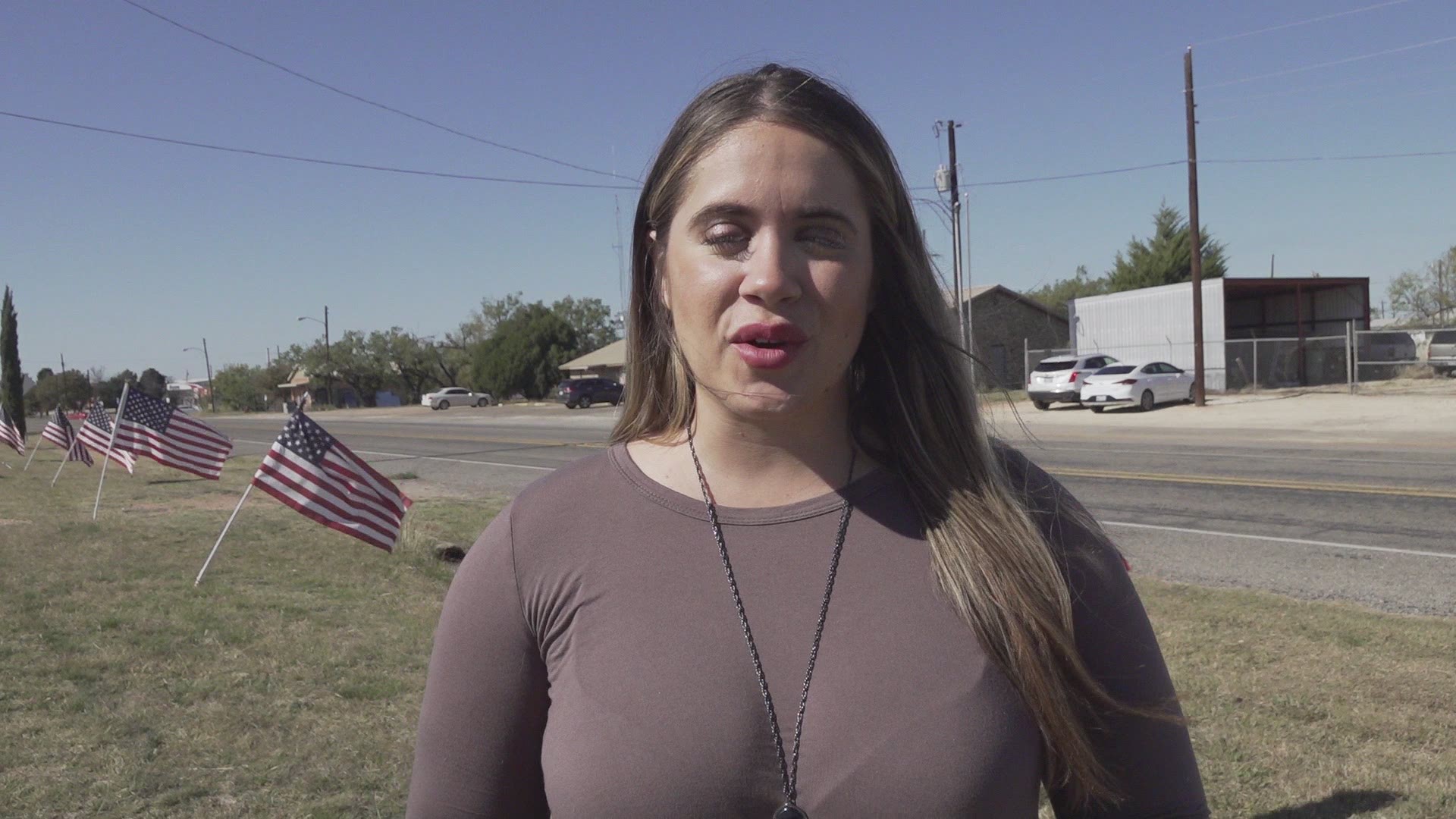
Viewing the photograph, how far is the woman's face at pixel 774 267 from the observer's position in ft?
4.98

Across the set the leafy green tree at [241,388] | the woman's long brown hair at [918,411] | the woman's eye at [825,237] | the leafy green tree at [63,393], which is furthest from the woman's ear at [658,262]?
the leafy green tree at [63,393]

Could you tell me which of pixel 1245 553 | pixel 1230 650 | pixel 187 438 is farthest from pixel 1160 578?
pixel 187 438

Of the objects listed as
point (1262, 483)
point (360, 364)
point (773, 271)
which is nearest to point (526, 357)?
point (360, 364)

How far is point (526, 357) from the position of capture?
236 ft

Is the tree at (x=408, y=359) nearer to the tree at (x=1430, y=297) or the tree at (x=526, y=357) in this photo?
the tree at (x=526, y=357)

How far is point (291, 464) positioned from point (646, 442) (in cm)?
702

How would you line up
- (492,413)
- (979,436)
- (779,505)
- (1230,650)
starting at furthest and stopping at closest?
(492,413) → (1230,650) → (979,436) → (779,505)

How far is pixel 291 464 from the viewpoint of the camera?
26.6 feet

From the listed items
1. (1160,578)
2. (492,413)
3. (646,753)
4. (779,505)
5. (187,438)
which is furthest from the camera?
(492,413)

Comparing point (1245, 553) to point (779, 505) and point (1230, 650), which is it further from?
point (779, 505)

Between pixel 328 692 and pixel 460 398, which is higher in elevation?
pixel 460 398

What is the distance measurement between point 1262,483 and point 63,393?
113 meters

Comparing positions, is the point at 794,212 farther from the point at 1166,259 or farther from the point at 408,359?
the point at 408,359

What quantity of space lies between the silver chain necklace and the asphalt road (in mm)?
650
